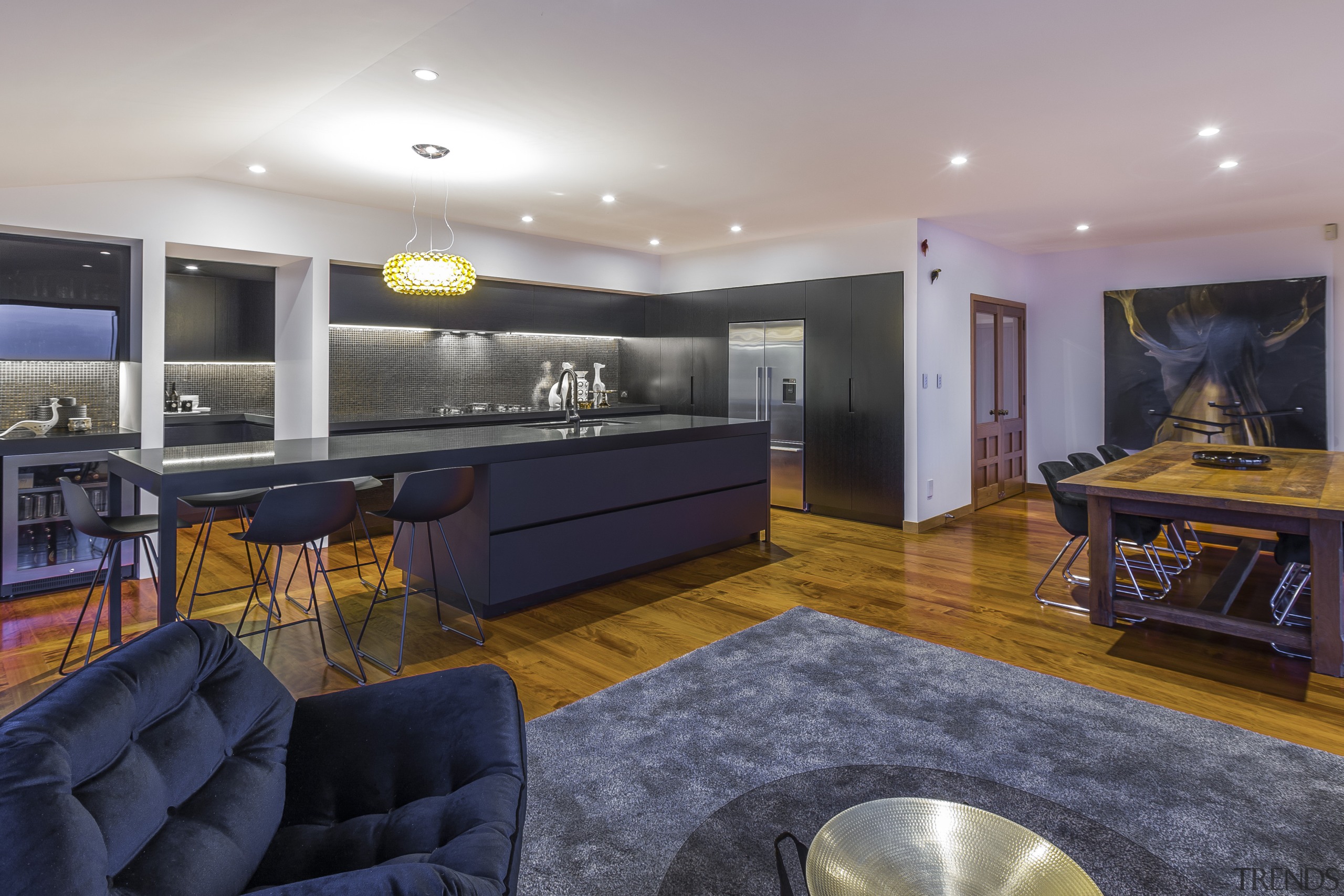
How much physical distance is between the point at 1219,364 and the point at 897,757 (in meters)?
6.45

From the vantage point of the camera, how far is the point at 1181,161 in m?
4.40

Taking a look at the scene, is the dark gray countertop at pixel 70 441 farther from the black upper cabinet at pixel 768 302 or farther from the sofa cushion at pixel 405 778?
the black upper cabinet at pixel 768 302

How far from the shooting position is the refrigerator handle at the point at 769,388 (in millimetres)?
7062

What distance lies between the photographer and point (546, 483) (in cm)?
396

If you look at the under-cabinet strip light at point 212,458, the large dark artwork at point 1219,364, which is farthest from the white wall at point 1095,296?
the under-cabinet strip light at point 212,458

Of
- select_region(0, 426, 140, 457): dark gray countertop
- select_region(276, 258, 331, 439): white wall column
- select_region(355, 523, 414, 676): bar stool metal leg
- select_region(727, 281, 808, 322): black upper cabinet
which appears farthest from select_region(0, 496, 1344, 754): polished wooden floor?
select_region(727, 281, 808, 322): black upper cabinet

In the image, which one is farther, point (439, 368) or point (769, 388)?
point (769, 388)

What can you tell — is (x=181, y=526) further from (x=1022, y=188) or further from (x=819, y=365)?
(x=1022, y=188)

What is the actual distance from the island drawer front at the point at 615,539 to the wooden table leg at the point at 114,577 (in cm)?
159

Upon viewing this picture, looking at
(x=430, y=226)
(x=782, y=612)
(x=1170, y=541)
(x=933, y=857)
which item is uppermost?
(x=430, y=226)

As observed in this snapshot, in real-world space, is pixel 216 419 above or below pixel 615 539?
above

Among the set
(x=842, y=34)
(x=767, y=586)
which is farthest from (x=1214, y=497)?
(x=842, y=34)

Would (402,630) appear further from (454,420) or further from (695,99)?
(454,420)

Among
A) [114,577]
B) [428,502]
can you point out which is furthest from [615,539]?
[114,577]
